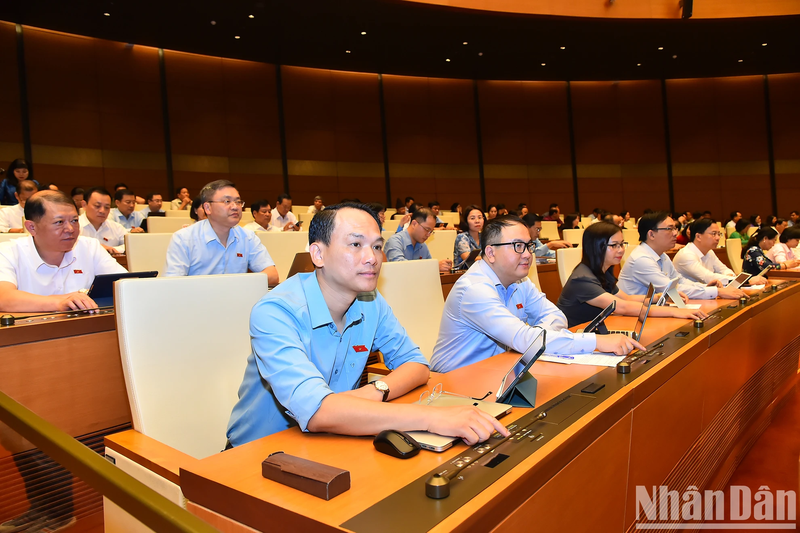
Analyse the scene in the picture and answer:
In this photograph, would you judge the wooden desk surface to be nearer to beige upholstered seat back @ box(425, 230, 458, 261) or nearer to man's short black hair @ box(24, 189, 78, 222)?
man's short black hair @ box(24, 189, 78, 222)

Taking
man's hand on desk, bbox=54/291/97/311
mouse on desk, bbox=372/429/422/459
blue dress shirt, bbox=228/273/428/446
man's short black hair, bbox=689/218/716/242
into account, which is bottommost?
mouse on desk, bbox=372/429/422/459

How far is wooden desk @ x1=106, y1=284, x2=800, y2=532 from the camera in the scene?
76 cm

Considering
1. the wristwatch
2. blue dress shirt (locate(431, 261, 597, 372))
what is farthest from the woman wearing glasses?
the wristwatch

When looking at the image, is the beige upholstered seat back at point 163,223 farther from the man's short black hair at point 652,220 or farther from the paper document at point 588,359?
the paper document at point 588,359

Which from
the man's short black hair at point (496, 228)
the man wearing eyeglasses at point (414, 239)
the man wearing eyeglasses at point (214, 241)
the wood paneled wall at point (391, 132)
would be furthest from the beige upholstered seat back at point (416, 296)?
the wood paneled wall at point (391, 132)

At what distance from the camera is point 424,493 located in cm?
76

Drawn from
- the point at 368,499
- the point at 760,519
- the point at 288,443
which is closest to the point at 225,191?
the point at 288,443

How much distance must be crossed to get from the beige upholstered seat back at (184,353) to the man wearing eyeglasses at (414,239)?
2.78m

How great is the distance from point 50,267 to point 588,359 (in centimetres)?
237

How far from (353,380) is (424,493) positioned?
0.66 metres

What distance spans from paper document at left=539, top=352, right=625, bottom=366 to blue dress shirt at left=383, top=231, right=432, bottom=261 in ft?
8.99

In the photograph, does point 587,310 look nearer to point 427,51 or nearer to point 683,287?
point 683,287

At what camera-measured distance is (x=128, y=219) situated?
555 cm

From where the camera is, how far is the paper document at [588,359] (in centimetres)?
157
